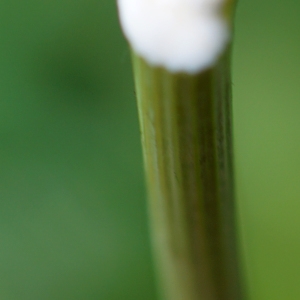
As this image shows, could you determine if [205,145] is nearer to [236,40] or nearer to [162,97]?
[162,97]

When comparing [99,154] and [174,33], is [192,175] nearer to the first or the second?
[174,33]

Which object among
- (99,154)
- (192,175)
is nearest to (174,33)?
(192,175)

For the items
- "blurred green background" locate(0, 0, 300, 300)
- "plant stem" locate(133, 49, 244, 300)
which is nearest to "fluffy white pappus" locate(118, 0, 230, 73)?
"plant stem" locate(133, 49, 244, 300)

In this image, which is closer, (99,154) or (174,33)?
(174,33)

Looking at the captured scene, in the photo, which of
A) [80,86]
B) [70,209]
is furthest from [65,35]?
[70,209]

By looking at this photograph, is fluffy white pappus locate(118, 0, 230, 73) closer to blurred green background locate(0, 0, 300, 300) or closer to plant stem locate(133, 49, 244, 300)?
plant stem locate(133, 49, 244, 300)
